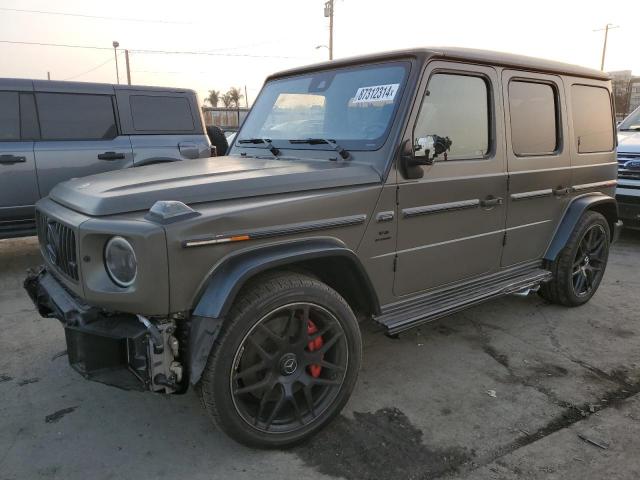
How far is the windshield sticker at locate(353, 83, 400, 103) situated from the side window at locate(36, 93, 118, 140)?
4.27 metres

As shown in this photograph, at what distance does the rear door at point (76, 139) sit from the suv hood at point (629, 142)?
6.71 meters

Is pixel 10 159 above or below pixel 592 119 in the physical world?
below

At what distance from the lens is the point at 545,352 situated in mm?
3895

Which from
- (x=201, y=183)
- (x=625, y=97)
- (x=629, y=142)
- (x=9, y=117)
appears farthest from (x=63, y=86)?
(x=625, y=97)

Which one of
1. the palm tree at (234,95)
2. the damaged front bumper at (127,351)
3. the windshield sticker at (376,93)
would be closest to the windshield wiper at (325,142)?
the windshield sticker at (376,93)

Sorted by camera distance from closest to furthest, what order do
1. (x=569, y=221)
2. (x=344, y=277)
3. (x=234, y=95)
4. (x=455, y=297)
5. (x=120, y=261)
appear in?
(x=120, y=261) → (x=344, y=277) → (x=455, y=297) → (x=569, y=221) → (x=234, y=95)

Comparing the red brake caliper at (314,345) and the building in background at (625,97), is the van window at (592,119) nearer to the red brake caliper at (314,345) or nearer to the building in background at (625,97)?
the red brake caliper at (314,345)

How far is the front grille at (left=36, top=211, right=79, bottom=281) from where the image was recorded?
254cm

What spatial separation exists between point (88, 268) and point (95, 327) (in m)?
0.28

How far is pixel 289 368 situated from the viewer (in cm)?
270

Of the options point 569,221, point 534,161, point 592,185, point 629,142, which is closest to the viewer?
point 534,161

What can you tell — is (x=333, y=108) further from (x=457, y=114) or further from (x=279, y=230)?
(x=279, y=230)

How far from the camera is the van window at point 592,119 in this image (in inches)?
174

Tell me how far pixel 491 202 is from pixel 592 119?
178cm
